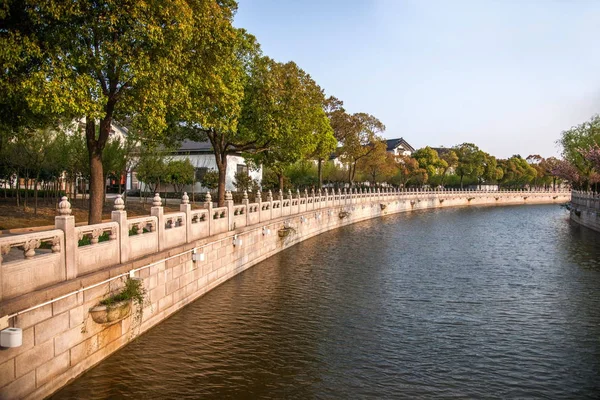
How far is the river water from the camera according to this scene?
34.5ft

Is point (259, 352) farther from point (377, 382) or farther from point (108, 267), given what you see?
point (108, 267)

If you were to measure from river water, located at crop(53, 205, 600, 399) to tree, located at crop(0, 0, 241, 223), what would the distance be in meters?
7.04

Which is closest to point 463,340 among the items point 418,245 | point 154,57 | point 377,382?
point 377,382

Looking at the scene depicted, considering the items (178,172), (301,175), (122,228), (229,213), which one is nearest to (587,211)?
(301,175)

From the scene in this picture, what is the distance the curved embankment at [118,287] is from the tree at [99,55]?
3.95m

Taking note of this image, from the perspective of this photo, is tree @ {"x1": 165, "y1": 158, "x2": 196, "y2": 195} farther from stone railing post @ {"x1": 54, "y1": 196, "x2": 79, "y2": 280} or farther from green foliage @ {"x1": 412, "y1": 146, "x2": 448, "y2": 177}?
green foliage @ {"x1": 412, "y1": 146, "x2": 448, "y2": 177}

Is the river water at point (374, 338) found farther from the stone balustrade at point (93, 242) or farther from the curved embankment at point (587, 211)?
the curved embankment at point (587, 211)

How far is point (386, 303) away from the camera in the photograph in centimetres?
1752

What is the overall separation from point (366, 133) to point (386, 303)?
48.3 m

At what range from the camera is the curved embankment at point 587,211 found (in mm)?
43875

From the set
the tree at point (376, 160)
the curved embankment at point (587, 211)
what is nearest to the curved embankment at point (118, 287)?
the curved embankment at point (587, 211)

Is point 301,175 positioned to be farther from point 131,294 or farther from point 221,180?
point 131,294

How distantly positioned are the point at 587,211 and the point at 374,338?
139ft

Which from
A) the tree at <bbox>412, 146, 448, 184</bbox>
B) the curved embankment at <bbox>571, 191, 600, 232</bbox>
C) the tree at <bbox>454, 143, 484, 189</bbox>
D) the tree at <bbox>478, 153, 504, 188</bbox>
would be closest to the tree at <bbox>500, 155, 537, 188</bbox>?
the tree at <bbox>478, 153, 504, 188</bbox>
